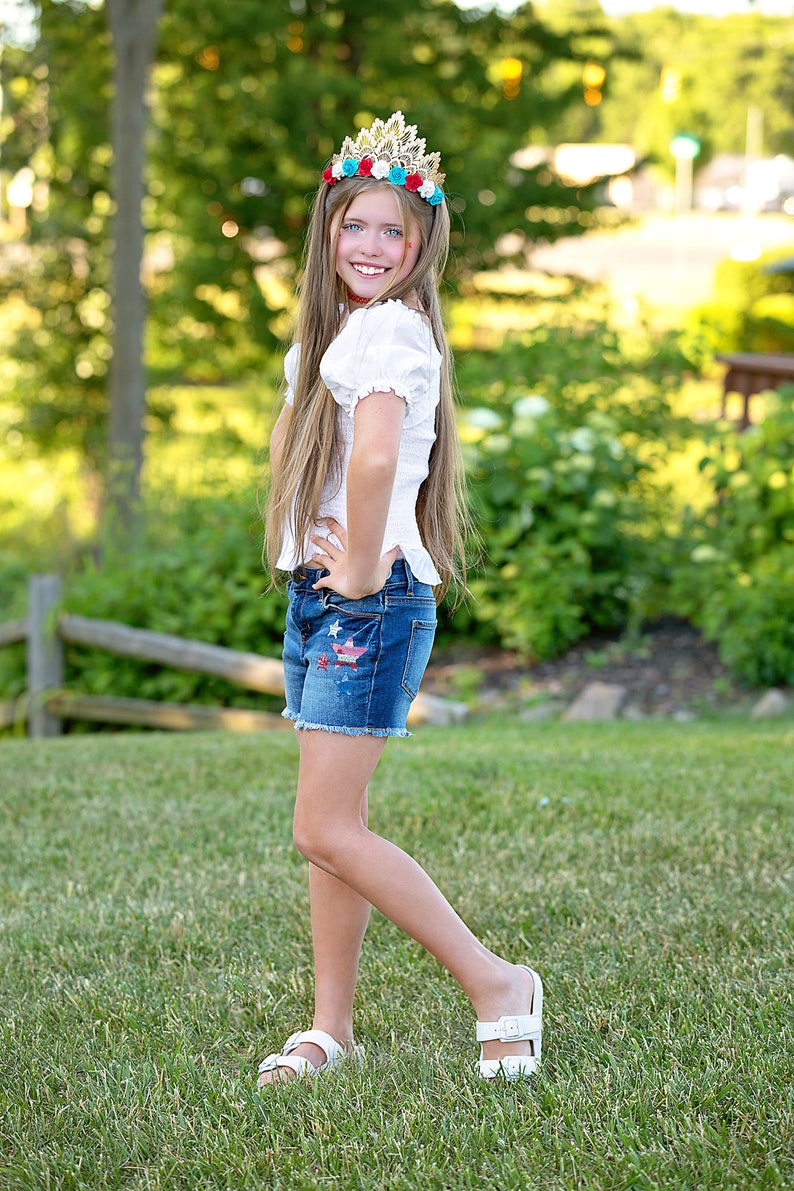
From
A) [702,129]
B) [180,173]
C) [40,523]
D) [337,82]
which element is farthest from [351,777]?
[702,129]

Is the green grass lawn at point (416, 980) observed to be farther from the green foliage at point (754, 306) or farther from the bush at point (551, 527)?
the green foliage at point (754, 306)

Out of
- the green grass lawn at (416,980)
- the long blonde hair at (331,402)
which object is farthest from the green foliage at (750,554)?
the long blonde hair at (331,402)

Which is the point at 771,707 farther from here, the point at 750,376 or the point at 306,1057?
the point at 306,1057

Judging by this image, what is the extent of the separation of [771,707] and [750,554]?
1.01 meters

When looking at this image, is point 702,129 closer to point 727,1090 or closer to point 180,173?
point 180,173

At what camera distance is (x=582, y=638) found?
271 inches

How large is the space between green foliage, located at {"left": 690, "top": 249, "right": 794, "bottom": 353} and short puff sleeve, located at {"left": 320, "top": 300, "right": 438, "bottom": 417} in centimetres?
1892

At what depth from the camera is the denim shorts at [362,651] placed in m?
2.17

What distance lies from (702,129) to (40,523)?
57.9 metres

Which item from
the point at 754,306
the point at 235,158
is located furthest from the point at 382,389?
the point at 754,306

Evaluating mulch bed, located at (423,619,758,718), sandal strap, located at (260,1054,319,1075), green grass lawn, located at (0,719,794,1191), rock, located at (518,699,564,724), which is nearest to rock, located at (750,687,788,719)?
mulch bed, located at (423,619,758,718)

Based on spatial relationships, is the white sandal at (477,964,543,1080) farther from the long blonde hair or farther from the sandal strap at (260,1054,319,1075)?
the long blonde hair

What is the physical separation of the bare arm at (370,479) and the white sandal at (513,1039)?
2.72 ft

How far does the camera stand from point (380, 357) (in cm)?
210
